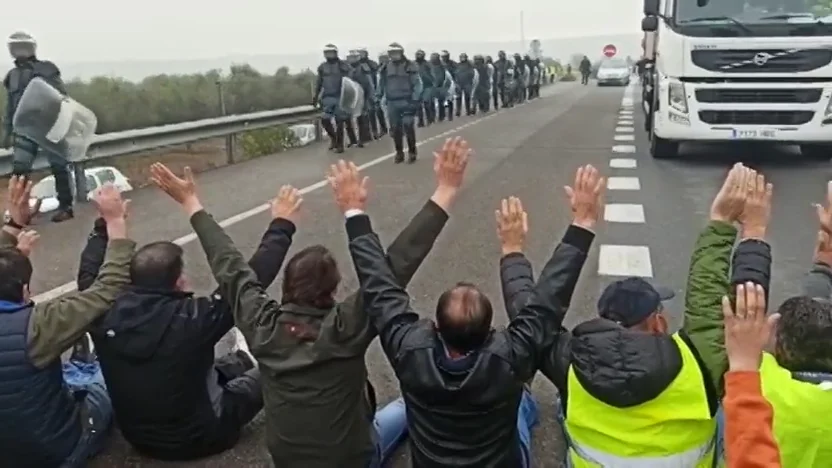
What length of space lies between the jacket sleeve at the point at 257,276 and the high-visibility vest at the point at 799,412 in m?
2.12

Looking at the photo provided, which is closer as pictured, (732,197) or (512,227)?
(732,197)

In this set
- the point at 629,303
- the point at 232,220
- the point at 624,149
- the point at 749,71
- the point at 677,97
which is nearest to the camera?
the point at 629,303

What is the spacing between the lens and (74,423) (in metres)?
4.29

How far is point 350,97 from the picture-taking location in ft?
60.2

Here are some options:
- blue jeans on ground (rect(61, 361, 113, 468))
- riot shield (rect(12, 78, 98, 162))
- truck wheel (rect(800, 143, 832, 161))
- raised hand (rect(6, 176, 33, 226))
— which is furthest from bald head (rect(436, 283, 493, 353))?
truck wheel (rect(800, 143, 832, 161))

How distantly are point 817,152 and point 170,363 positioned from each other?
526 inches

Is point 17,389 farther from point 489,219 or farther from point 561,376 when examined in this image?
point 489,219

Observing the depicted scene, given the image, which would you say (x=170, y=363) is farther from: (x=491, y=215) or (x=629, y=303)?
(x=491, y=215)

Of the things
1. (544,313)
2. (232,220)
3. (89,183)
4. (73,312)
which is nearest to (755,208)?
(544,313)

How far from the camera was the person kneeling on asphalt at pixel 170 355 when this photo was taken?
13.6ft

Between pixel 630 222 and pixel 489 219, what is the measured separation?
140cm

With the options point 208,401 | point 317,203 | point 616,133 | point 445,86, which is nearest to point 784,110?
point 317,203

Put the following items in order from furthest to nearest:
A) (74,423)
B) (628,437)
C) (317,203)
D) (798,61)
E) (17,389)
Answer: (798,61) → (317,203) → (74,423) → (17,389) → (628,437)

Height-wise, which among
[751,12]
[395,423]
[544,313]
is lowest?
[395,423]
